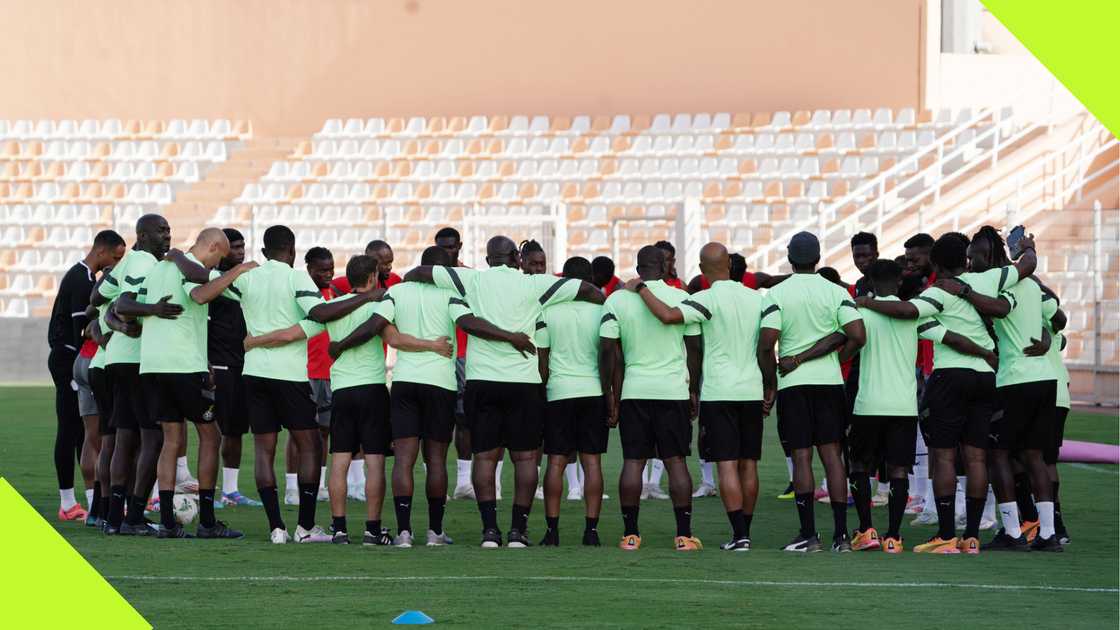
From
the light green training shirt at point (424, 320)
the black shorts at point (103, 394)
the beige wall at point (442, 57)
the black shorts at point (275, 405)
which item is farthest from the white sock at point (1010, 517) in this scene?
the beige wall at point (442, 57)

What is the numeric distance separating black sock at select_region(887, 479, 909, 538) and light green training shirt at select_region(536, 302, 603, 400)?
1828mm

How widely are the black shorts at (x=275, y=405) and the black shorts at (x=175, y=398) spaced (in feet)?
0.99

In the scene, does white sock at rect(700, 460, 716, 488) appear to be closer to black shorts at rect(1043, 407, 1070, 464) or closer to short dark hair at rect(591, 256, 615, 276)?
short dark hair at rect(591, 256, 615, 276)

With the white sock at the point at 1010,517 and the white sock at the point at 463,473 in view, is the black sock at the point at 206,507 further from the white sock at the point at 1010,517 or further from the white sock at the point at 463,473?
the white sock at the point at 1010,517

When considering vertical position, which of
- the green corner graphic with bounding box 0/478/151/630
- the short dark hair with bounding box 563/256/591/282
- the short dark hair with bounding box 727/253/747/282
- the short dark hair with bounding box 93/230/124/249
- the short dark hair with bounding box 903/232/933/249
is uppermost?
the short dark hair with bounding box 903/232/933/249

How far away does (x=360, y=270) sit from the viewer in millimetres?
9852

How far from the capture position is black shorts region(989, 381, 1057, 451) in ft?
32.4

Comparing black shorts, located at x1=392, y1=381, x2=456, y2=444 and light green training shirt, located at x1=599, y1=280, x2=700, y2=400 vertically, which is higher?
light green training shirt, located at x1=599, y1=280, x2=700, y2=400

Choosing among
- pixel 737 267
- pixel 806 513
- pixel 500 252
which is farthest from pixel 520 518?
pixel 737 267

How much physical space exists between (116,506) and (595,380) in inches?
118

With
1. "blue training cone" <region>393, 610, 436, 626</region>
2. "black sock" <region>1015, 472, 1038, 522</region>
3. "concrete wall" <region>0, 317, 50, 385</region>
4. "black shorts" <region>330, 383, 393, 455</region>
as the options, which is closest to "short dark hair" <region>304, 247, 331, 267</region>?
"black shorts" <region>330, 383, 393, 455</region>

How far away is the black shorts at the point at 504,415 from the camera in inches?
383

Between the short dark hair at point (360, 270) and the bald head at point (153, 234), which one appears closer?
the short dark hair at point (360, 270)

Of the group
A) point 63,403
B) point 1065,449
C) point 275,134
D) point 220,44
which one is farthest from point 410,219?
point 63,403
